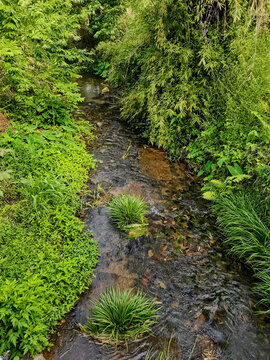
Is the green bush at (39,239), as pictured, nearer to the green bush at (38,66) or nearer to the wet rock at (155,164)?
the green bush at (38,66)

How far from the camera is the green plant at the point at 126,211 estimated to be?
446 cm

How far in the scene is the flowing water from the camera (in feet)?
9.29

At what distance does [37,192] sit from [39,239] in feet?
3.01

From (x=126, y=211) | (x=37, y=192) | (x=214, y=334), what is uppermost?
(x=37, y=192)

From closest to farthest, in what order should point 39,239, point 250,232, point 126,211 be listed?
point 39,239, point 250,232, point 126,211

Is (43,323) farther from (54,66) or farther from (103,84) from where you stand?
(103,84)

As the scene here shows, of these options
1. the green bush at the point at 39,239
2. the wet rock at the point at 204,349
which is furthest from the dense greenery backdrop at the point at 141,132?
the wet rock at the point at 204,349

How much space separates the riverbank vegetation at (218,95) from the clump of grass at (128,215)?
145 centimetres

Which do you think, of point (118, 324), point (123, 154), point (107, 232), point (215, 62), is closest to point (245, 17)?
point (215, 62)

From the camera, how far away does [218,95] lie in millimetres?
5645

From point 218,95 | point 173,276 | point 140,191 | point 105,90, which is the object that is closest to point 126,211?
point 140,191

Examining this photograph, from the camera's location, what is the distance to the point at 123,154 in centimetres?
655

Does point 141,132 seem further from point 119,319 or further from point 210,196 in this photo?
point 119,319

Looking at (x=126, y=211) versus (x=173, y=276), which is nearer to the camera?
(x=173, y=276)
